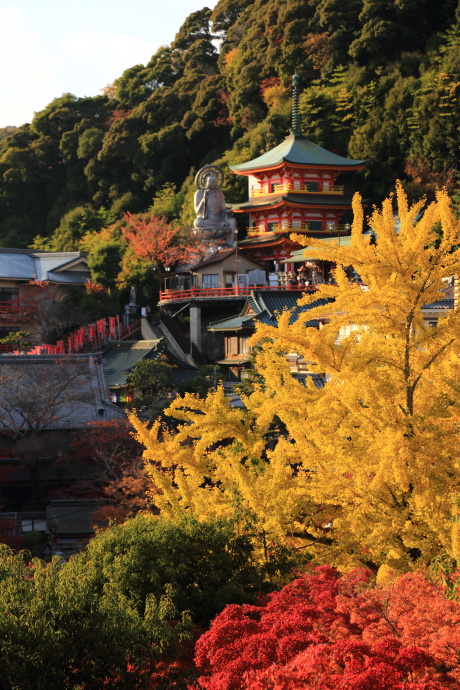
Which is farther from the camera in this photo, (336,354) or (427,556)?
(336,354)

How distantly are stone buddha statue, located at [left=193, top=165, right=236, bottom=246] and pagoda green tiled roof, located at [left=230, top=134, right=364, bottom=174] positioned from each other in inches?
105

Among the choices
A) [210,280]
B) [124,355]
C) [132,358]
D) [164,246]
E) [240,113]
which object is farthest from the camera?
[240,113]

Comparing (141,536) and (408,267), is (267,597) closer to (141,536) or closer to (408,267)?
(141,536)

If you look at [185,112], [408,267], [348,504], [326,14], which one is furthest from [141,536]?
[185,112]

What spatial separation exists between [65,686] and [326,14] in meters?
55.7

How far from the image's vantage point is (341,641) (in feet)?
30.5

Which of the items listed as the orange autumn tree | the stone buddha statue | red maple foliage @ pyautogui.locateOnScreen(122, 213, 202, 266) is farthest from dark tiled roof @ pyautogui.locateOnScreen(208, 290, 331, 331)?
the orange autumn tree

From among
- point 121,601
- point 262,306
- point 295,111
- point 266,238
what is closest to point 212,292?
point 266,238

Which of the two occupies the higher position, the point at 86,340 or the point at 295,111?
the point at 295,111

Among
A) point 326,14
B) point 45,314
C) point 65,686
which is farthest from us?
point 326,14

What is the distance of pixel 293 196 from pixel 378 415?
4347cm

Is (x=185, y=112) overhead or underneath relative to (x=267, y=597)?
overhead

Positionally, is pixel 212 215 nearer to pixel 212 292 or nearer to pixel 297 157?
pixel 297 157

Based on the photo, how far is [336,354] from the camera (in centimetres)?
1235
